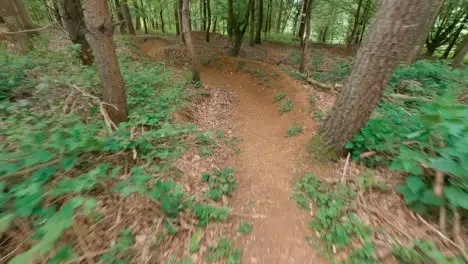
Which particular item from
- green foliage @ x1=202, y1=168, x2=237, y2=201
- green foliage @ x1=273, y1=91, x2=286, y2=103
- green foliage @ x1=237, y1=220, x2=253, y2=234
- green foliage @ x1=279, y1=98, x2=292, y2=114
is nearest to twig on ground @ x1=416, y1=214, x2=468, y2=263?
green foliage @ x1=237, y1=220, x2=253, y2=234

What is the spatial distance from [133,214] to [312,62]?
11.8 m

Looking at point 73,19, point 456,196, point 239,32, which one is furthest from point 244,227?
point 239,32

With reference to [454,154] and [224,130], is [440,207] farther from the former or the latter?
[224,130]

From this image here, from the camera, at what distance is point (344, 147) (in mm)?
3863

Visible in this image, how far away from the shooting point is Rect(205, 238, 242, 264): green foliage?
2.51 m

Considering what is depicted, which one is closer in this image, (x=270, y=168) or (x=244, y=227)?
(x=244, y=227)

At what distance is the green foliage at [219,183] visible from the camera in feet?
11.5

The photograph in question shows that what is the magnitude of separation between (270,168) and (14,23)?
31.3ft

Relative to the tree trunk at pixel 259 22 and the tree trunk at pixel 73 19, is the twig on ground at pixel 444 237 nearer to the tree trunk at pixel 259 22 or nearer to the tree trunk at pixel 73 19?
the tree trunk at pixel 73 19

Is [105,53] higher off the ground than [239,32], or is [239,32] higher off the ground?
[239,32]

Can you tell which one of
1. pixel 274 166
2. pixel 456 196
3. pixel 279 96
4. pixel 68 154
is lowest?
pixel 274 166

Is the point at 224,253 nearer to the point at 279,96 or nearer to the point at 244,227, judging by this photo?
the point at 244,227

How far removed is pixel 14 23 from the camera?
6637 millimetres

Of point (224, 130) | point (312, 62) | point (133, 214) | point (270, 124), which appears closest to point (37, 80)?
point (133, 214)
